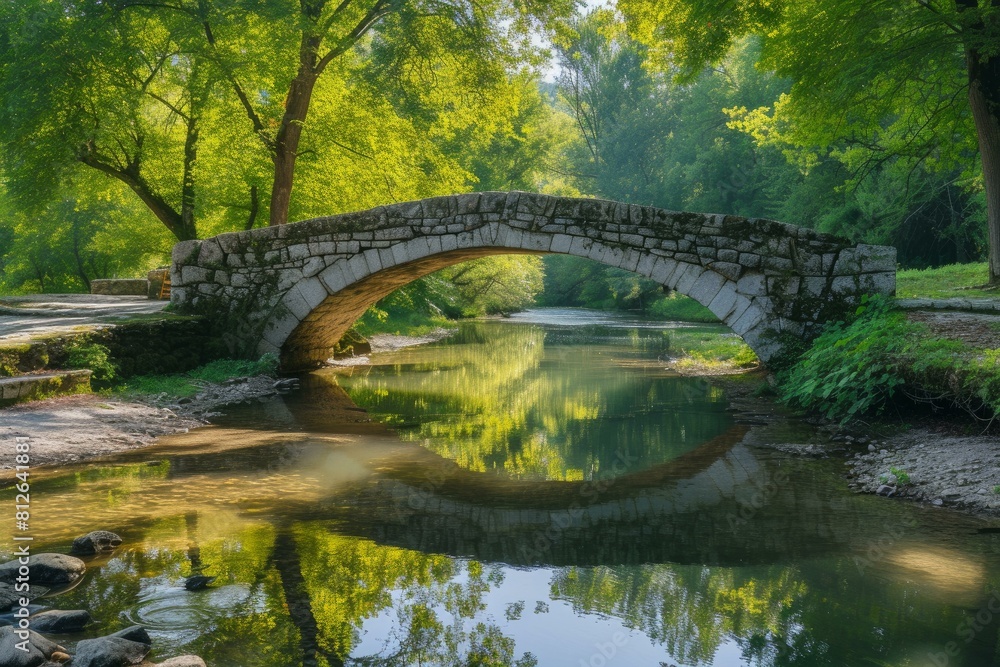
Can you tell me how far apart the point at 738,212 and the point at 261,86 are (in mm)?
21118

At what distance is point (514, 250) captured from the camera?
35.6 ft

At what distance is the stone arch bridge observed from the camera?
365 inches

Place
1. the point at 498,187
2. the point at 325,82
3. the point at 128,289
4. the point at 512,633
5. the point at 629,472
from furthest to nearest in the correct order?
1. the point at 498,187
2. the point at 128,289
3. the point at 325,82
4. the point at 629,472
5. the point at 512,633

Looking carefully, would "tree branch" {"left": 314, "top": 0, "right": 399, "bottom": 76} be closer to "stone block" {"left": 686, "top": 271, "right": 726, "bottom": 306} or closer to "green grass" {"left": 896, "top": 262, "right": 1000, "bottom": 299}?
"stone block" {"left": 686, "top": 271, "right": 726, "bottom": 306}

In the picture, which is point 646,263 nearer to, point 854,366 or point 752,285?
point 752,285

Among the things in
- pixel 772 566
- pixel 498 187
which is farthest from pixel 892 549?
pixel 498 187

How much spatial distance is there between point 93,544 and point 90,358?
505 centimetres

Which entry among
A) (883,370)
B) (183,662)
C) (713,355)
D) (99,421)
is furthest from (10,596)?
(713,355)

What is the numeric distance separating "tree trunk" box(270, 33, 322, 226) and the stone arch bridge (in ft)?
8.47

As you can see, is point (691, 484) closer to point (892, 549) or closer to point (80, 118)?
point (892, 549)

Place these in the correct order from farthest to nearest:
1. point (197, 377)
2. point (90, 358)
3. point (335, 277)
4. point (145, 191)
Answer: point (145, 191) → point (335, 277) → point (197, 377) → point (90, 358)

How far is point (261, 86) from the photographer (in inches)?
538

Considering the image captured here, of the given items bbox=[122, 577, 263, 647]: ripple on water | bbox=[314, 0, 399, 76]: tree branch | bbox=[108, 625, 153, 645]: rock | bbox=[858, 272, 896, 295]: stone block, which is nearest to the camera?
bbox=[108, 625, 153, 645]: rock

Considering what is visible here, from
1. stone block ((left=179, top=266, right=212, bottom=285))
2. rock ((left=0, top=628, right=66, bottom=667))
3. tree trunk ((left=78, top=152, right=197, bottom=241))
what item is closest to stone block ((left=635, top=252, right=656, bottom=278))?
stone block ((left=179, top=266, right=212, bottom=285))
